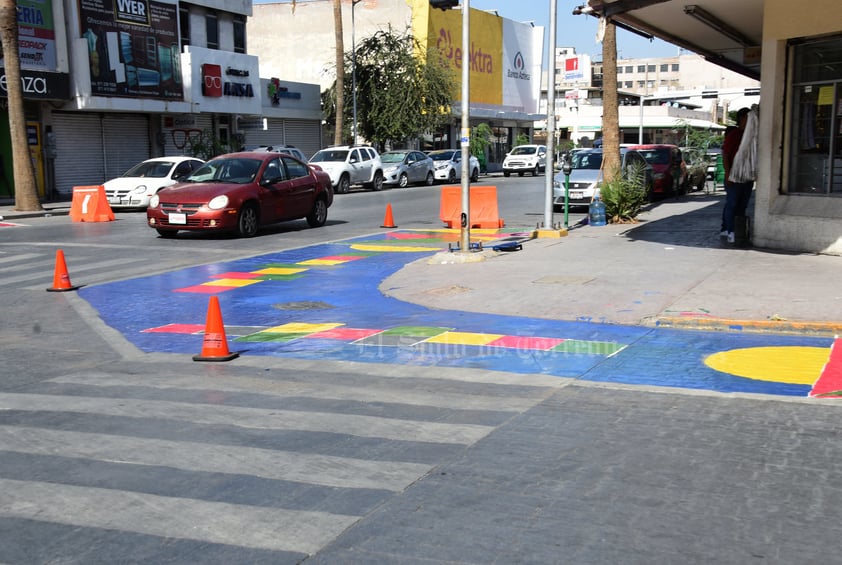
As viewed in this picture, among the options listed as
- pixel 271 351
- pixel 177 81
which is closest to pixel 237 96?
pixel 177 81

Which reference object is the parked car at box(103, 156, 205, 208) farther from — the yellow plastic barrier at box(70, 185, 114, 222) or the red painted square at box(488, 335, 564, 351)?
the red painted square at box(488, 335, 564, 351)

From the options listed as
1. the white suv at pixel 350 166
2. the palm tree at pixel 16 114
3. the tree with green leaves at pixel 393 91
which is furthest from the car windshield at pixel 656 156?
the tree with green leaves at pixel 393 91

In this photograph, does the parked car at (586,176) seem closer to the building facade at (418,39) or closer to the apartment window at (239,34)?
the apartment window at (239,34)

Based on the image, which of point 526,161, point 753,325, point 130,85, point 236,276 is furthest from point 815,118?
point 526,161

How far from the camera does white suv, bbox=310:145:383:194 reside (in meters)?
34.4

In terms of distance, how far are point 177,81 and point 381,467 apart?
3229cm

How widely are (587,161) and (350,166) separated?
483 inches

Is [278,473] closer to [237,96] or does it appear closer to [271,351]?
[271,351]

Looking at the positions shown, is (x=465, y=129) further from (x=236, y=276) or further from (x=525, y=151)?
(x=525, y=151)

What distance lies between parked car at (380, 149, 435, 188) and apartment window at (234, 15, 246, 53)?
802cm

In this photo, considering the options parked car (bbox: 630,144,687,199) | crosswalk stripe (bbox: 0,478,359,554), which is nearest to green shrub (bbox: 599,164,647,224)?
parked car (bbox: 630,144,687,199)

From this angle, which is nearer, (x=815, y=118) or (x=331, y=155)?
(x=815, y=118)

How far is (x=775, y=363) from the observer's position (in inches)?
302

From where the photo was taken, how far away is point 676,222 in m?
18.8
